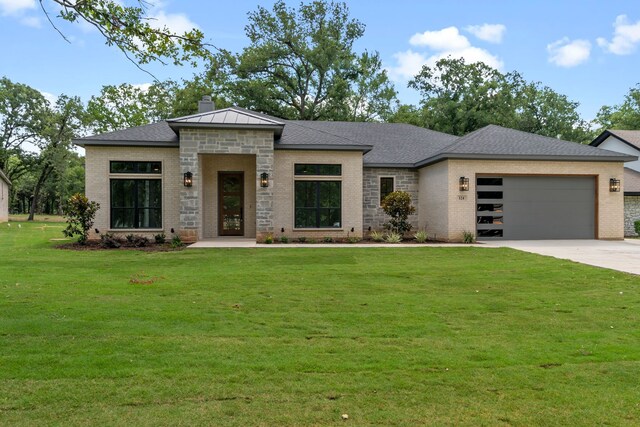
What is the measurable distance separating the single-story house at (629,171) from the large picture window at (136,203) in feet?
60.4

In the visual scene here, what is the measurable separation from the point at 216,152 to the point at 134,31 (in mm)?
10124

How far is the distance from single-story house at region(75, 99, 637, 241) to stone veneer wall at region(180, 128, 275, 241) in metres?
0.03

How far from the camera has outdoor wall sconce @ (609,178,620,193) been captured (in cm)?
1666

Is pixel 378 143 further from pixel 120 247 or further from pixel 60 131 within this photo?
pixel 60 131

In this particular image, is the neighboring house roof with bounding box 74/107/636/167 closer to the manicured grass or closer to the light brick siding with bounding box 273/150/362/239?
the light brick siding with bounding box 273/150/362/239

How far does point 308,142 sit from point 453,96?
63.7ft

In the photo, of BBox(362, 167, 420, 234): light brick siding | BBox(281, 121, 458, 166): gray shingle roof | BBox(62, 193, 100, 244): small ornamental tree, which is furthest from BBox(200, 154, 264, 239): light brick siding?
BBox(362, 167, 420, 234): light brick siding

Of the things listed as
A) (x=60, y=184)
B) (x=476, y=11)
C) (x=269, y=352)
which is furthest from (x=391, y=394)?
(x=60, y=184)

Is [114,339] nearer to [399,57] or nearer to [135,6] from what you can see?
[135,6]

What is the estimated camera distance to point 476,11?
16.0 m

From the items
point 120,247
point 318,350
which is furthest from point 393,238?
point 318,350

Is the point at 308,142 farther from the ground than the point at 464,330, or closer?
farther from the ground

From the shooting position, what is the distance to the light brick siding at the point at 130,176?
15.6 metres

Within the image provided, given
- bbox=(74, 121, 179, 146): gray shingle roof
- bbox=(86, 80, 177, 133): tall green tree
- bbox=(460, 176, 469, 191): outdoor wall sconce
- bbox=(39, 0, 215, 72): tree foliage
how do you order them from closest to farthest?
bbox=(39, 0, 215, 72): tree foliage < bbox=(74, 121, 179, 146): gray shingle roof < bbox=(460, 176, 469, 191): outdoor wall sconce < bbox=(86, 80, 177, 133): tall green tree
